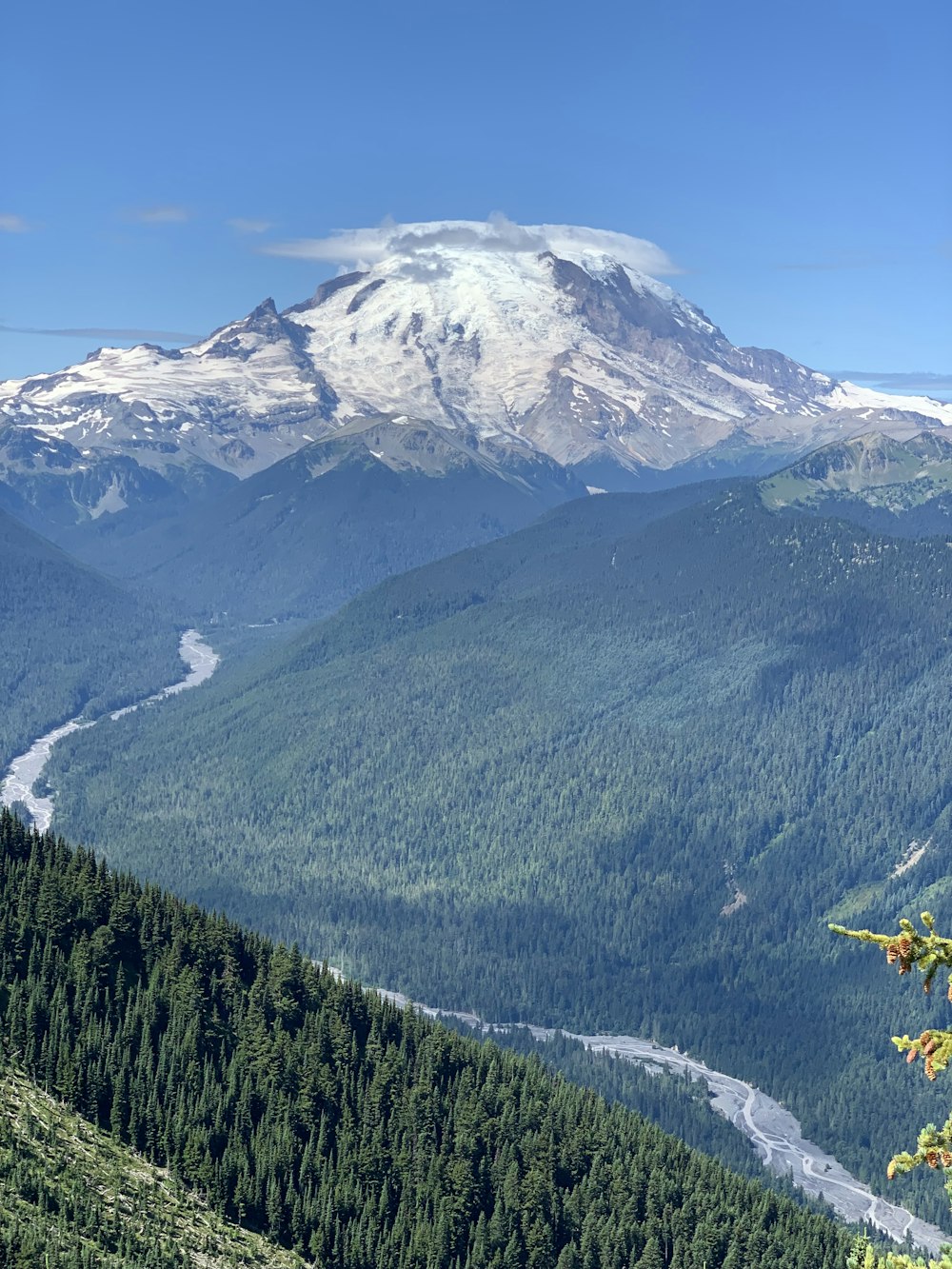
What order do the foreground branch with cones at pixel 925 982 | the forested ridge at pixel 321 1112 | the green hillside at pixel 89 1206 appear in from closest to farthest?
the foreground branch with cones at pixel 925 982 < the green hillside at pixel 89 1206 < the forested ridge at pixel 321 1112

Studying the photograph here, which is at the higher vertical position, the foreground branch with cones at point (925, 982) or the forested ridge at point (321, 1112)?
the foreground branch with cones at point (925, 982)

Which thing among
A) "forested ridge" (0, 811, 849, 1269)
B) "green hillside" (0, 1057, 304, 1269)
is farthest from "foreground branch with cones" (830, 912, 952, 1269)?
"forested ridge" (0, 811, 849, 1269)

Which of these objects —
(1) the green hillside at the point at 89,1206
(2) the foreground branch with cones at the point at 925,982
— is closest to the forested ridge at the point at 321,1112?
(1) the green hillside at the point at 89,1206

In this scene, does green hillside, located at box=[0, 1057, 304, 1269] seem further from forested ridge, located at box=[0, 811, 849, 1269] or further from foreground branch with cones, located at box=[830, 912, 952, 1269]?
foreground branch with cones, located at box=[830, 912, 952, 1269]

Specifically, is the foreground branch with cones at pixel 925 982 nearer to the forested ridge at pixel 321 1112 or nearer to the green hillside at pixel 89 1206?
the green hillside at pixel 89 1206

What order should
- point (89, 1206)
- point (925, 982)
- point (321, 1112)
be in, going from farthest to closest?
1. point (321, 1112)
2. point (89, 1206)
3. point (925, 982)

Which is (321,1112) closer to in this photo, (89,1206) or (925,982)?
(89,1206)

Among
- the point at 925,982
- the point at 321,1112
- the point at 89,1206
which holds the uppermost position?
the point at 925,982

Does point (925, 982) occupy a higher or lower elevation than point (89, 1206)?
higher

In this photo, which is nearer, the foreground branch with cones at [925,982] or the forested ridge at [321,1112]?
the foreground branch with cones at [925,982]

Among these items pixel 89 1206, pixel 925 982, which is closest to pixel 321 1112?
pixel 89 1206
